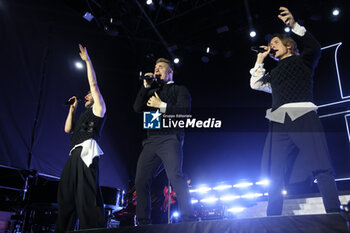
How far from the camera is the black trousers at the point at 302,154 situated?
6.33ft

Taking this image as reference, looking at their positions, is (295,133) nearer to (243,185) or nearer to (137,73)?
(243,185)

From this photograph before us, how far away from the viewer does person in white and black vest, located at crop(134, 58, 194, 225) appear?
2.28 metres

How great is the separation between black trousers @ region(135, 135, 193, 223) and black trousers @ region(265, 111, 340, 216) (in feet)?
2.16

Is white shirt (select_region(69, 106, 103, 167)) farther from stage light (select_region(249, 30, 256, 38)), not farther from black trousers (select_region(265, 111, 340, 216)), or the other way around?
stage light (select_region(249, 30, 256, 38))

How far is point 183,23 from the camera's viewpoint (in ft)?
22.1

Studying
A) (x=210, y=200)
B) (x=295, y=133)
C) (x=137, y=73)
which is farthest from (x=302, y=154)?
(x=137, y=73)

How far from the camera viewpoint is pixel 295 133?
85.0 inches

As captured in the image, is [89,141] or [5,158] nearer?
[89,141]

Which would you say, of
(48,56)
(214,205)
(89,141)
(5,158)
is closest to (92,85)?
(89,141)

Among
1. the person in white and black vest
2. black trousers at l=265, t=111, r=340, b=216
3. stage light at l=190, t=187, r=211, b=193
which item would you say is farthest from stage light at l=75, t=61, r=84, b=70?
black trousers at l=265, t=111, r=340, b=216

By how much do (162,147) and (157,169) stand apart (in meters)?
0.23

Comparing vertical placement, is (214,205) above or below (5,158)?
below

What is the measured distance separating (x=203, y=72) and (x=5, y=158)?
15.3ft

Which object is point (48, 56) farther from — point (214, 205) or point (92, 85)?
point (214, 205)
